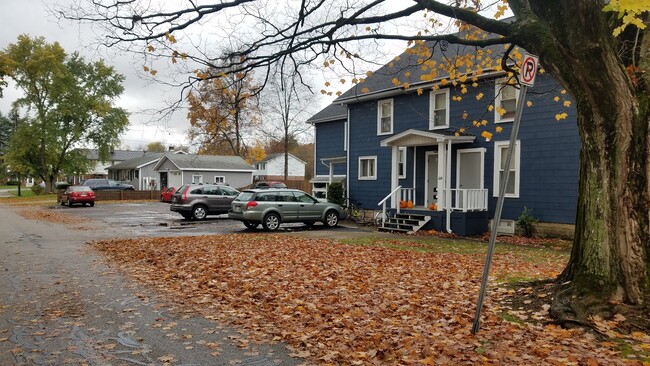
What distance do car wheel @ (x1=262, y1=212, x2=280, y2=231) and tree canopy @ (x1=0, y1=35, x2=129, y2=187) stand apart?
4363cm

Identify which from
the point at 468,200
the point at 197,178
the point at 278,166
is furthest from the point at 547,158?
the point at 278,166

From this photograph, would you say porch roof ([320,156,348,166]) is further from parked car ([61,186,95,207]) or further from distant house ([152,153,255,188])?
distant house ([152,153,255,188])

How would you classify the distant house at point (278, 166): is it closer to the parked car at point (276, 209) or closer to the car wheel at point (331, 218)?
the car wheel at point (331, 218)

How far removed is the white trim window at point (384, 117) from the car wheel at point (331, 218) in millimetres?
4691

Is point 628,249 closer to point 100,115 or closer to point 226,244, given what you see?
point 226,244

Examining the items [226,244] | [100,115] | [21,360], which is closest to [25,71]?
[100,115]

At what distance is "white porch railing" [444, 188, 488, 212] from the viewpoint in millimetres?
17500

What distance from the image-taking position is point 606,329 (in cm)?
491

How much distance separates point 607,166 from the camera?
5480 millimetres

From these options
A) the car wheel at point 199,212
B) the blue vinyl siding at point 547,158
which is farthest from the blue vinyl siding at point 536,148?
the car wheel at point 199,212

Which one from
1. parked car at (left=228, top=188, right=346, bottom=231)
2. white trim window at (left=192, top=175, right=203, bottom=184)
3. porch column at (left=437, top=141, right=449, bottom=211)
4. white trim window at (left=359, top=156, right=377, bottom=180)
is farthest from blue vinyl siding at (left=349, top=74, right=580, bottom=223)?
white trim window at (left=192, top=175, right=203, bottom=184)

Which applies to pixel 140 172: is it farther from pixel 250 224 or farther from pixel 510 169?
pixel 510 169

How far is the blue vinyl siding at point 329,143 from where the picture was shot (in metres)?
27.0

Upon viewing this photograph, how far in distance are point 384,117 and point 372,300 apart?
1621cm
